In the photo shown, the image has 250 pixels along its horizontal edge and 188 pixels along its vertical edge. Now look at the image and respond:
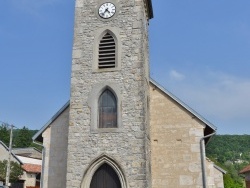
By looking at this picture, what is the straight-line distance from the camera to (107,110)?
1348 cm

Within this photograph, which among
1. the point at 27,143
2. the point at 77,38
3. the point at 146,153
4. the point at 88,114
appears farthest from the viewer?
the point at 27,143

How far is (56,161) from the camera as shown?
14766mm

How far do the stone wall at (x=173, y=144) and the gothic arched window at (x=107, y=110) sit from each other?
239cm

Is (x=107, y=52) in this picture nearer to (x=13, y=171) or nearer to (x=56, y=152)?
(x=56, y=152)

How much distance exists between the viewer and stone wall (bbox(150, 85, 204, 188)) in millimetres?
13922

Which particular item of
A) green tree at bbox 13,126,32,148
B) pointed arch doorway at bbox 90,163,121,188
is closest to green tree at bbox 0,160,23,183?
pointed arch doorway at bbox 90,163,121,188

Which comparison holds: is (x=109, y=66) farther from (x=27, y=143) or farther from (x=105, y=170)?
(x=27, y=143)

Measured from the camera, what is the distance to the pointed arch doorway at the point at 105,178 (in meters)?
12.6

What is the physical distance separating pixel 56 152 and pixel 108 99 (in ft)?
12.3

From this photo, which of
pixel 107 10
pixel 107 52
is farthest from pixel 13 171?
pixel 107 10

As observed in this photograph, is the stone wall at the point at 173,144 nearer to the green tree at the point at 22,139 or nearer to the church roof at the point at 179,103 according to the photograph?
the church roof at the point at 179,103

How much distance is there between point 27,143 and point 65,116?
5473 centimetres

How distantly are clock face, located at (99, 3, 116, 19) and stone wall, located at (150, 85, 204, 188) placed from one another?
4355 millimetres

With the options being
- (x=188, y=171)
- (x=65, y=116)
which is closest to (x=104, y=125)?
(x=65, y=116)
